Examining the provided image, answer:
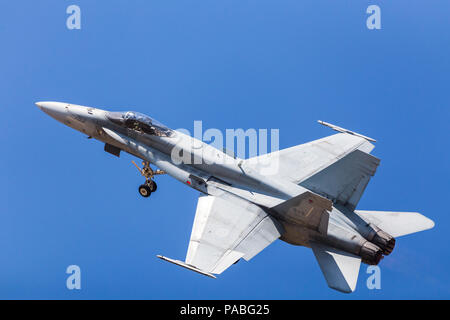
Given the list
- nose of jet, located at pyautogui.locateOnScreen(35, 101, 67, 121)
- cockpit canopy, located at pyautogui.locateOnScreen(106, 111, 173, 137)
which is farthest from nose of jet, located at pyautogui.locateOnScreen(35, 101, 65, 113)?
cockpit canopy, located at pyautogui.locateOnScreen(106, 111, 173, 137)

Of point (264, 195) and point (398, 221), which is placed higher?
point (264, 195)

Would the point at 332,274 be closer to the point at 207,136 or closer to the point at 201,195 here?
the point at 201,195

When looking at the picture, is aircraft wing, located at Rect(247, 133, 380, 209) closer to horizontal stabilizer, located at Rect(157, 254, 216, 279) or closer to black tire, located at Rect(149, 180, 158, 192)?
black tire, located at Rect(149, 180, 158, 192)

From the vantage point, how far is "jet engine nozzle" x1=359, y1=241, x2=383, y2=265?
22125 mm

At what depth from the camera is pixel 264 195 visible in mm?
23391

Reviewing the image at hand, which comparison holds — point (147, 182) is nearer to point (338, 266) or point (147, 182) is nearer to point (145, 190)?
point (145, 190)

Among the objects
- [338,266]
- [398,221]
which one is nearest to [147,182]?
[338,266]

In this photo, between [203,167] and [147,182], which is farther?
[147,182]

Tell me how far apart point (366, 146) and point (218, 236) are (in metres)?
9.08

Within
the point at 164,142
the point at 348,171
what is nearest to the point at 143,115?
the point at 164,142

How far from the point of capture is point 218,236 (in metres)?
21.9

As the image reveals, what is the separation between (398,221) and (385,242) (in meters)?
1.32

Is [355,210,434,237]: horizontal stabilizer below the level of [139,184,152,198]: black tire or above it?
below

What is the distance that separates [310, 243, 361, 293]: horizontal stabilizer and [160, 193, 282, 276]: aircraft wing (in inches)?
67.5
